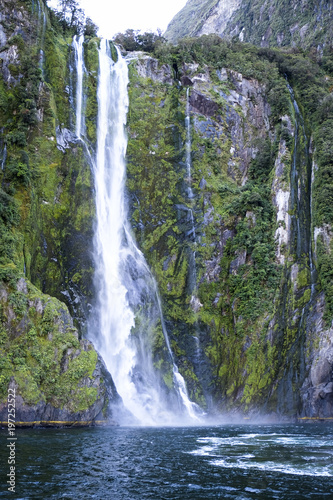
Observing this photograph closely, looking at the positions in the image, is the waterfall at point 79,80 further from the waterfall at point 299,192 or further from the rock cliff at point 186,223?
the waterfall at point 299,192

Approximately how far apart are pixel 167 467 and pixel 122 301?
18.1m

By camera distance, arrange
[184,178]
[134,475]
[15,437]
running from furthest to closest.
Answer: [184,178] < [15,437] < [134,475]

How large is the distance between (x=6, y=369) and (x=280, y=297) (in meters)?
17.7

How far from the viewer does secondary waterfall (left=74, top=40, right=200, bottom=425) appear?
25484mm

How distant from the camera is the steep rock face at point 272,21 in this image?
5225cm

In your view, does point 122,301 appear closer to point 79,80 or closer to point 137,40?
point 79,80

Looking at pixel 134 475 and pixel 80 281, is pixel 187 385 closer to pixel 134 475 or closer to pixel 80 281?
pixel 80 281

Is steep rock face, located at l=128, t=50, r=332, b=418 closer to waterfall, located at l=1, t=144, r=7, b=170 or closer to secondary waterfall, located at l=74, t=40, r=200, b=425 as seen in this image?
secondary waterfall, located at l=74, t=40, r=200, b=425

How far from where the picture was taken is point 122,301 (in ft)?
92.6

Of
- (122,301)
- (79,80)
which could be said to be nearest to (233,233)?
(122,301)

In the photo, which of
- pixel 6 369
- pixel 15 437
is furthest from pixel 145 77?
Result: pixel 15 437

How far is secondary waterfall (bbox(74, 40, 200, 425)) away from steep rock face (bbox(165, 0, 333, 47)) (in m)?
23.3

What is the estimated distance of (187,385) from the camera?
2791 cm

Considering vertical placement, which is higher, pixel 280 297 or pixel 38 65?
pixel 38 65
